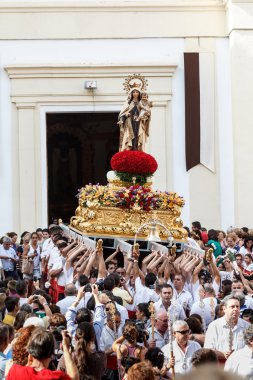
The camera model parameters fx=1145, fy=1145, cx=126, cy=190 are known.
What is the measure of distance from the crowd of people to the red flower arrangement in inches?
83.1

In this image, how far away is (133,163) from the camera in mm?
21000

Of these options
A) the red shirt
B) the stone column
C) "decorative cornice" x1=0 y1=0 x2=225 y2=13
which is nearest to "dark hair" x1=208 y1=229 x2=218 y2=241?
the stone column

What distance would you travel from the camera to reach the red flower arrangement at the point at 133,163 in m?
21.0

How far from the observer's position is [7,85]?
28.0m

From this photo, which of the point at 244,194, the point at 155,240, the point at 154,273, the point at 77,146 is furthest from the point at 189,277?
the point at 77,146

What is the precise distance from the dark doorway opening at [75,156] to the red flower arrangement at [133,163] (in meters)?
10.3

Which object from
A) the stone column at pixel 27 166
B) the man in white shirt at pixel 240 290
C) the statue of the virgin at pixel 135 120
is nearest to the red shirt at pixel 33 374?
the man in white shirt at pixel 240 290

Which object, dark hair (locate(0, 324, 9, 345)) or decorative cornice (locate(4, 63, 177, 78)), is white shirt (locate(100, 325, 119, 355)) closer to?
dark hair (locate(0, 324, 9, 345))

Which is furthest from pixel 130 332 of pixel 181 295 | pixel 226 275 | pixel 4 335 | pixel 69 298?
pixel 226 275

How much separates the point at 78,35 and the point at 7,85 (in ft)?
6.97

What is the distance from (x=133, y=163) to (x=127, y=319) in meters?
10.1

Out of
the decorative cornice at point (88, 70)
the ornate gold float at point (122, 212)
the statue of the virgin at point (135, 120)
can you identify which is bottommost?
the ornate gold float at point (122, 212)

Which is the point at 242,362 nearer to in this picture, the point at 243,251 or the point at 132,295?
the point at 132,295

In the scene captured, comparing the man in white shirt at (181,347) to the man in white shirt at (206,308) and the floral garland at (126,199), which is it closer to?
the man in white shirt at (206,308)
